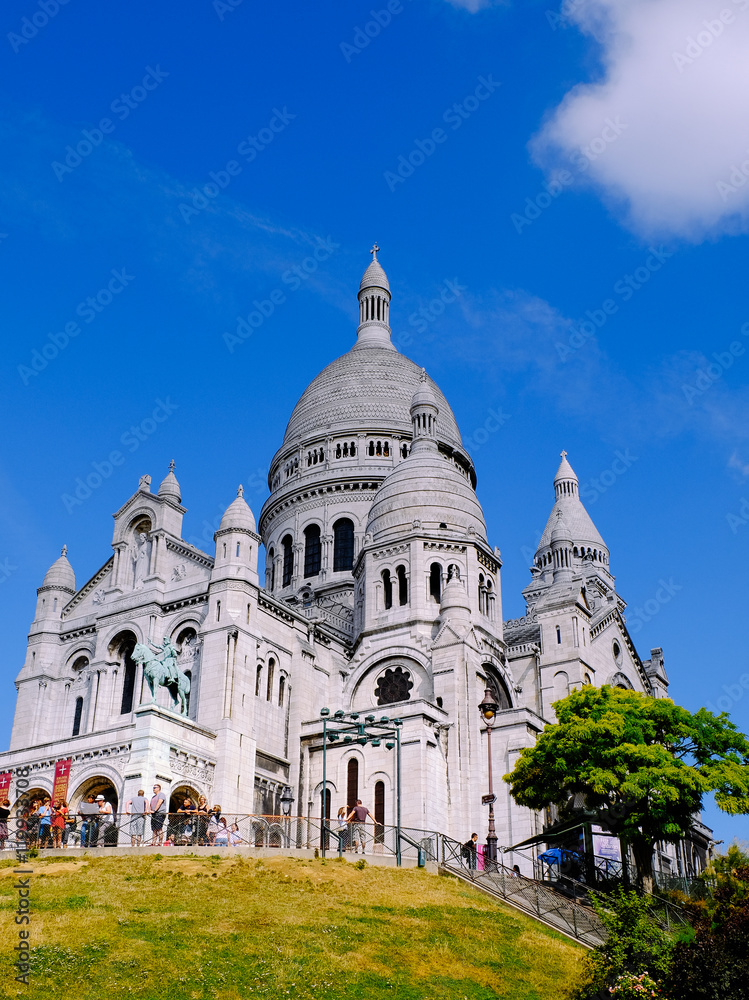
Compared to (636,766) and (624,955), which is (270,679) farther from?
(624,955)

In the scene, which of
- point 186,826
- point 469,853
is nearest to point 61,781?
point 186,826

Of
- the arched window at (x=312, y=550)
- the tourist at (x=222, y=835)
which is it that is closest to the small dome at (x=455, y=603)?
the arched window at (x=312, y=550)

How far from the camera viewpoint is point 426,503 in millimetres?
62656

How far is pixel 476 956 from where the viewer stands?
27703 mm

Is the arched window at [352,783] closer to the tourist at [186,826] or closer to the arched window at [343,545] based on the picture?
the tourist at [186,826]

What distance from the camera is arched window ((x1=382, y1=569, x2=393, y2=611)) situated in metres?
60.8

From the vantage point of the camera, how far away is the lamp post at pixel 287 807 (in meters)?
43.1

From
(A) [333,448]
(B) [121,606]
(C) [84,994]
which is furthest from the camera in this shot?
(A) [333,448]

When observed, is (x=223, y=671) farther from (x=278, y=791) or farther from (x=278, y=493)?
(x=278, y=493)

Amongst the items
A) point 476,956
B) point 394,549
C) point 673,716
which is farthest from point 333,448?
point 476,956

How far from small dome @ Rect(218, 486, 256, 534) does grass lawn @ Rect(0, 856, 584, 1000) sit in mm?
22177

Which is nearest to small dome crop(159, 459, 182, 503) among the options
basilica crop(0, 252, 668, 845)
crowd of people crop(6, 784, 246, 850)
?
basilica crop(0, 252, 668, 845)

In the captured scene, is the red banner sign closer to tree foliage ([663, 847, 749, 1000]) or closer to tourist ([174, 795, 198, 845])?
tourist ([174, 795, 198, 845])

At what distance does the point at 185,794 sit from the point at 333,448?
1357 inches
